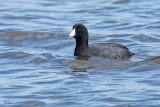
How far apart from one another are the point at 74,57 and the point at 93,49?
49 centimetres

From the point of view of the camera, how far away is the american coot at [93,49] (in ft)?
41.1

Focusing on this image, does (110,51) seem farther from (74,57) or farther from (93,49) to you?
(74,57)

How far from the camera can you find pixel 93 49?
41.7ft

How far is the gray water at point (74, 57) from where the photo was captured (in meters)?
9.16

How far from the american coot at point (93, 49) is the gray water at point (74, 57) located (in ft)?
0.72

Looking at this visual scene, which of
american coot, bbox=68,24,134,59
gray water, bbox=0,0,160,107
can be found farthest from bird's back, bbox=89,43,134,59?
gray water, bbox=0,0,160,107

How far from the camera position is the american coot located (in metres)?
12.5

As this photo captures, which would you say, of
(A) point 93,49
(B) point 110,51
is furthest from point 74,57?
(B) point 110,51

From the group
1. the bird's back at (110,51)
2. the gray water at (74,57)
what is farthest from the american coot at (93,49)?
the gray water at (74,57)

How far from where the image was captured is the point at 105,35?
15227 mm

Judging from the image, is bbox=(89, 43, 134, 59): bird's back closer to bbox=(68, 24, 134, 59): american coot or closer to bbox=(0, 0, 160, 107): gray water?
bbox=(68, 24, 134, 59): american coot

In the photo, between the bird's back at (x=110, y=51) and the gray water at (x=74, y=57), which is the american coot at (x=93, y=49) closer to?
the bird's back at (x=110, y=51)

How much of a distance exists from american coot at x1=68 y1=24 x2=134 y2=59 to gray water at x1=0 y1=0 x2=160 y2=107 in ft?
0.72

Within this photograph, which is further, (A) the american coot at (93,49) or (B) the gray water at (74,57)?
(A) the american coot at (93,49)
